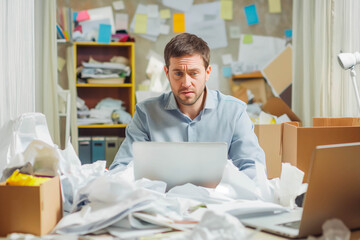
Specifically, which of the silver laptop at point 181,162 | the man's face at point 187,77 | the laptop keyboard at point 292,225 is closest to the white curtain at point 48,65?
the man's face at point 187,77

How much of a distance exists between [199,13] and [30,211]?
3.93 m

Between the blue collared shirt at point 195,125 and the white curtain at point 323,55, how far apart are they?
0.94 metres

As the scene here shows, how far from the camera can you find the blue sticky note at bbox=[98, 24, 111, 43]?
14.1 ft

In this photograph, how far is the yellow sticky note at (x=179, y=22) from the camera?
181 inches

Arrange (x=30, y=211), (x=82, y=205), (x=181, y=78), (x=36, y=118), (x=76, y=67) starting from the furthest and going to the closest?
1. (x=76, y=67)
2. (x=181, y=78)
3. (x=36, y=118)
4. (x=82, y=205)
5. (x=30, y=211)

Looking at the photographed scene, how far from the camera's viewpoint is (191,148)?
1255 mm

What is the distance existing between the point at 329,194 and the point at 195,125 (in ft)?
3.29

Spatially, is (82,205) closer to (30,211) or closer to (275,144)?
(30,211)

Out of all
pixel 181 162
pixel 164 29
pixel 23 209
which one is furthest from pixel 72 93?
pixel 23 209

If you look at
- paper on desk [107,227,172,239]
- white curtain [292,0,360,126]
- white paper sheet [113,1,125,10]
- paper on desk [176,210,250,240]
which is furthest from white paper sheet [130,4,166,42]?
paper on desk [176,210,250,240]

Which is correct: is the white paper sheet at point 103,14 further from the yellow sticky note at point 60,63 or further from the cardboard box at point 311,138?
the cardboard box at point 311,138

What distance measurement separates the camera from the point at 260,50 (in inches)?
182

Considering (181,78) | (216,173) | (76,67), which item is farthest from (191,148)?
(76,67)

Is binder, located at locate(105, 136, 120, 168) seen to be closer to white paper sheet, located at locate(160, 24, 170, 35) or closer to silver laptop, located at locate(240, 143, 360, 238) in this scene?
white paper sheet, located at locate(160, 24, 170, 35)
